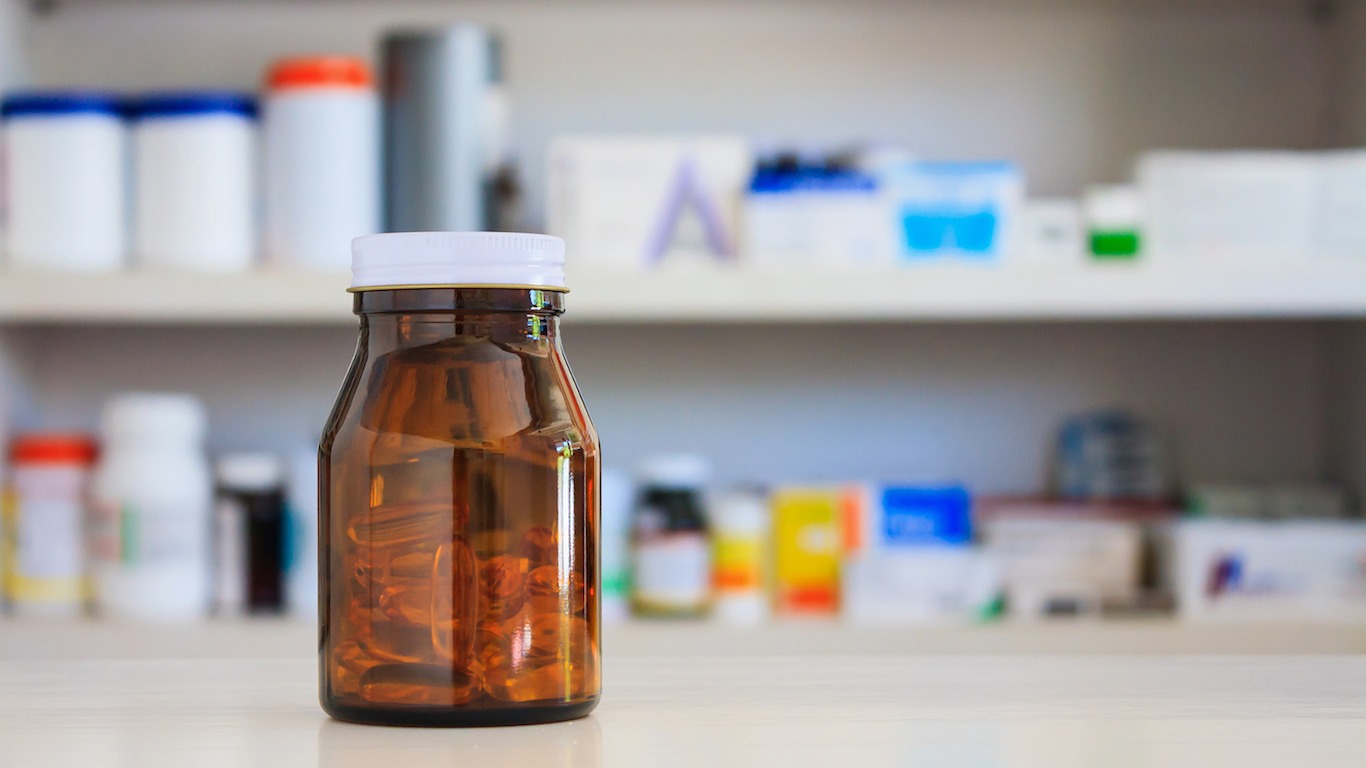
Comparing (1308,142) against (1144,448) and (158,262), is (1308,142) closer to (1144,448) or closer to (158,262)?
(1144,448)

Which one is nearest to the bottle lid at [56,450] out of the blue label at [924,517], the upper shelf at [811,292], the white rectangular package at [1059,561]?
the upper shelf at [811,292]

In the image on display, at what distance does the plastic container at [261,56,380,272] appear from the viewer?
1107 mm

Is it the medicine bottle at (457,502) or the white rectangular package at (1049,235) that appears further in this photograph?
the white rectangular package at (1049,235)

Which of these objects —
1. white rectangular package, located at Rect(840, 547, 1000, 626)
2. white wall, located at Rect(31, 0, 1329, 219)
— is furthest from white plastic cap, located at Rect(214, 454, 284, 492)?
white rectangular package, located at Rect(840, 547, 1000, 626)

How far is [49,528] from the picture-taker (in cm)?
114

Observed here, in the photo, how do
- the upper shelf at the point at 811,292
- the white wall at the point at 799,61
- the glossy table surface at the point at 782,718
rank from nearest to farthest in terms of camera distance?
the glossy table surface at the point at 782,718, the upper shelf at the point at 811,292, the white wall at the point at 799,61

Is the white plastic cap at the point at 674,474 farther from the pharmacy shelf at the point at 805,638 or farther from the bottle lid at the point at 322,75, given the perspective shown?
the bottle lid at the point at 322,75

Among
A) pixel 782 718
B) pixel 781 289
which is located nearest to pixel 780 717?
pixel 782 718

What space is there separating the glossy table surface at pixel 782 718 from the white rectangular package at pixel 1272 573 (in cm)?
79

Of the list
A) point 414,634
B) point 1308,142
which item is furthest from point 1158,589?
point 414,634

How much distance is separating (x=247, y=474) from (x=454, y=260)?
93 cm

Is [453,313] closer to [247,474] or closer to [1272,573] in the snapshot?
[247,474]

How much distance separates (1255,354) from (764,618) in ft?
2.06

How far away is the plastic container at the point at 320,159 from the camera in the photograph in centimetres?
111
